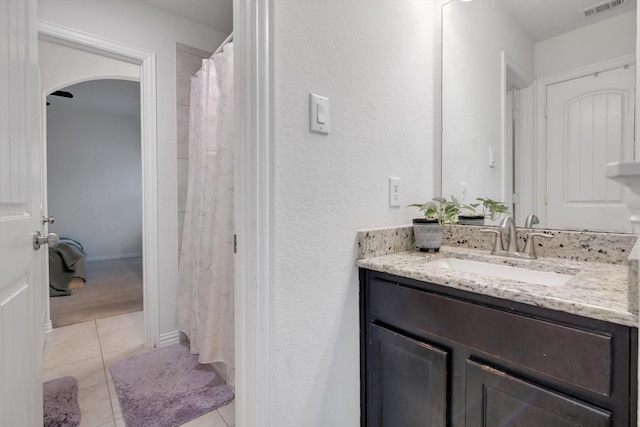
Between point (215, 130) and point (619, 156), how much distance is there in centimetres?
184

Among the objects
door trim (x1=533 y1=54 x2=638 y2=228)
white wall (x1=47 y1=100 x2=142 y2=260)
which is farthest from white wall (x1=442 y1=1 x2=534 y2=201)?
white wall (x1=47 y1=100 x2=142 y2=260)

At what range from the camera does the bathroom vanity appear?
0.60m

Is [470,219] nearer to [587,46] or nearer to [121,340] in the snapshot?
[587,46]

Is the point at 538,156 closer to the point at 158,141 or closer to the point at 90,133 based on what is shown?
the point at 158,141

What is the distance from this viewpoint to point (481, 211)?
4.28ft

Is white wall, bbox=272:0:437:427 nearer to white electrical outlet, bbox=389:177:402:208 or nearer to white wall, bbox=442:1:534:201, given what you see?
white electrical outlet, bbox=389:177:402:208

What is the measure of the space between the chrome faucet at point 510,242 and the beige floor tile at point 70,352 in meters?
2.42

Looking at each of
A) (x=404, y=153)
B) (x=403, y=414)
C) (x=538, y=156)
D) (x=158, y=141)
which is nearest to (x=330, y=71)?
(x=404, y=153)

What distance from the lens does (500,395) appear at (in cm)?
73

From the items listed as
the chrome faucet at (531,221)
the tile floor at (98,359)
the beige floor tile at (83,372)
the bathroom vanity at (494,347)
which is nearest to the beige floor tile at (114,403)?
the tile floor at (98,359)

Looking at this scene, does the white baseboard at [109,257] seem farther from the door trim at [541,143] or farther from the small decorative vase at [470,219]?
the door trim at [541,143]

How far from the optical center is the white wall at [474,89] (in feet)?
4.15

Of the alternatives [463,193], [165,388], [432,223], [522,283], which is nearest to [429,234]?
[432,223]

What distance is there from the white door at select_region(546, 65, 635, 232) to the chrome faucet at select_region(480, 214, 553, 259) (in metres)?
0.10
